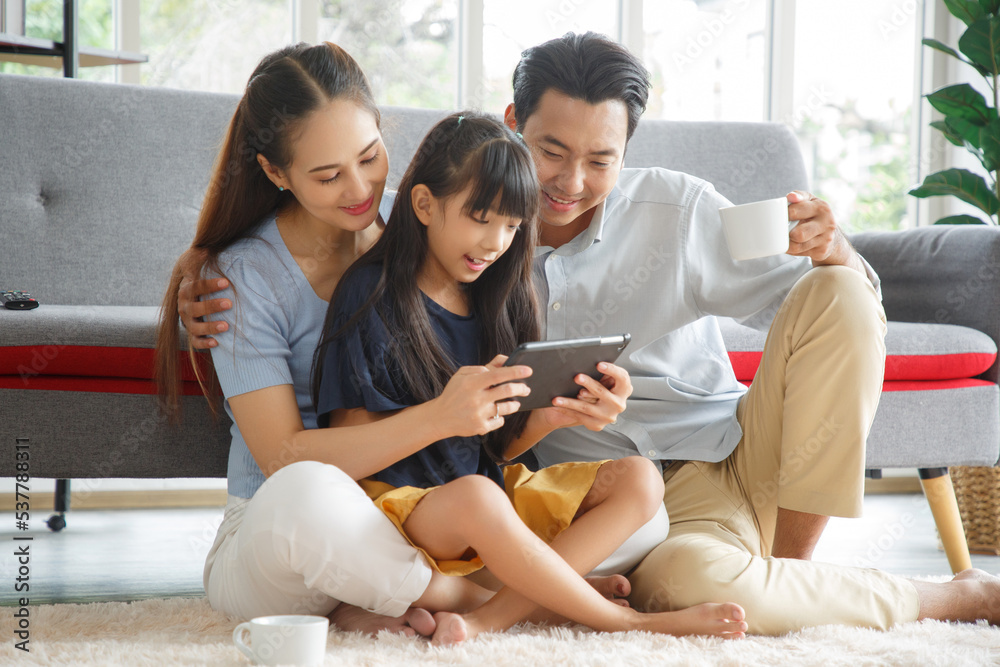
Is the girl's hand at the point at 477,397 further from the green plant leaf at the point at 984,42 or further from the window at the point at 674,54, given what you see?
the green plant leaf at the point at 984,42

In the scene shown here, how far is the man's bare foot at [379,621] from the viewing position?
3.58ft

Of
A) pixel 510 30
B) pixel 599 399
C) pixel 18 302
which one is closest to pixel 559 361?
pixel 599 399

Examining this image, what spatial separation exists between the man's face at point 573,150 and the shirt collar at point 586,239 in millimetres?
77

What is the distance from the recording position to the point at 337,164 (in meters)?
1.20

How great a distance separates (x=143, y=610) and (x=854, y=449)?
1.04 m

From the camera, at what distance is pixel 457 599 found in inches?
45.6

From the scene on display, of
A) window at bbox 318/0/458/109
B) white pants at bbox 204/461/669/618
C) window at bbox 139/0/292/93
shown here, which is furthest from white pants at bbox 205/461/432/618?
window at bbox 318/0/458/109

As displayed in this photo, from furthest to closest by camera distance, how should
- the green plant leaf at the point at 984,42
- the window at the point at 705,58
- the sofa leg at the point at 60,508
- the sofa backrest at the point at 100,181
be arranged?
1. the window at the point at 705,58
2. the green plant leaf at the point at 984,42
3. the sofa leg at the point at 60,508
4. the sofa backrest at the point at 100,181

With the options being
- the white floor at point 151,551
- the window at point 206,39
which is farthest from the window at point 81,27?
the white floor at point 151,551

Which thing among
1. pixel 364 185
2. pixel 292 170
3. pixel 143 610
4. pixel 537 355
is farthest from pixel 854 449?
pixel 143 610

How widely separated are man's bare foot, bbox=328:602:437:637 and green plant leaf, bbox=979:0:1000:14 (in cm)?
240

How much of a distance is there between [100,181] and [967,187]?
2353mm

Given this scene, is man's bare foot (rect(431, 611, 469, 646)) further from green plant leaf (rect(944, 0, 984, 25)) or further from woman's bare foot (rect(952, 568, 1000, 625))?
green plant leaf (rect(944, 0, 984, 25))

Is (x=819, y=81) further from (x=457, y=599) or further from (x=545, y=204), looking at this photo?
(x=457, y=599)
